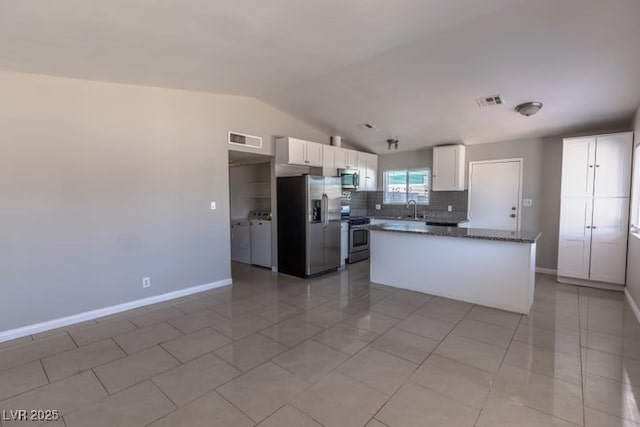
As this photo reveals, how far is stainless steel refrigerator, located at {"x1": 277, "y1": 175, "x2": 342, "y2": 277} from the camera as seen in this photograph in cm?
501

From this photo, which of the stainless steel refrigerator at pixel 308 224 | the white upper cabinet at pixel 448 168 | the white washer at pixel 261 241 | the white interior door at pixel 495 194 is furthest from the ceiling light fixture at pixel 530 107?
the white washer at pixel 261 241

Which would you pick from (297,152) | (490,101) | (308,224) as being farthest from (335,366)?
(490,101)

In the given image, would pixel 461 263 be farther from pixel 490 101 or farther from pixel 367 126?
pixel 367 126

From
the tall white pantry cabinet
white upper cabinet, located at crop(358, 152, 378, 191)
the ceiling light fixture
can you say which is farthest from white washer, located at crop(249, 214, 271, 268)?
the tall white pantry cabinet

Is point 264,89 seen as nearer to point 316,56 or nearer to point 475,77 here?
point 316,56

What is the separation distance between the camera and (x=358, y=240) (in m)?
6.15

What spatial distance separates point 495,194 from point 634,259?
7.08ft

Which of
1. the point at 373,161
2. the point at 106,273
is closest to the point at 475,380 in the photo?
the point at 106,273

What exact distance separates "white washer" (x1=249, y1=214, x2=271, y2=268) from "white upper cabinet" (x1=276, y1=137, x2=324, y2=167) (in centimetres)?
124

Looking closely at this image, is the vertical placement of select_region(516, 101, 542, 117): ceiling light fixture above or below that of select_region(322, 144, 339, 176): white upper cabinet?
above

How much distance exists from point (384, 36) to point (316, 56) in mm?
760

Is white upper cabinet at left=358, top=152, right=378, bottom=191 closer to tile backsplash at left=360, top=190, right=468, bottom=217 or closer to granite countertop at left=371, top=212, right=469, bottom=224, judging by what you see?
tile backsplash at left=360, top=190, right=468, bottom=217

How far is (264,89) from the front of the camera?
438 cm

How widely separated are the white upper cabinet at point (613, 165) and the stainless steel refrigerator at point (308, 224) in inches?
149
